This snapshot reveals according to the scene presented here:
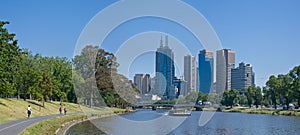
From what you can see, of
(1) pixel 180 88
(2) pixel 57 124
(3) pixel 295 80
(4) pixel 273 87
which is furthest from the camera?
(1) pixel 180 88

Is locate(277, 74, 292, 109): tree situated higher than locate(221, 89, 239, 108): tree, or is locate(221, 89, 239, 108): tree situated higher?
locate(277, 74, 292, 109): tree

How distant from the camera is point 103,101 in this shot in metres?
104

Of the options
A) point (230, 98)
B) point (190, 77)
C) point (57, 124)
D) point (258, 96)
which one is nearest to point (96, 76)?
point (190, 77)

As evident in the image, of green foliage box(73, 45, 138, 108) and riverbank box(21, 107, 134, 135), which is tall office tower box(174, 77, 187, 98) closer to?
green foliage box(73, 45, 138, 108)

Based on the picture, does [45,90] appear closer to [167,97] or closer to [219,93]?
[167,97]

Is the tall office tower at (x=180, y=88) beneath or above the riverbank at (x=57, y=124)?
above

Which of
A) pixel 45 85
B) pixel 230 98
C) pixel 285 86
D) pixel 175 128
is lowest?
pixel 175 128

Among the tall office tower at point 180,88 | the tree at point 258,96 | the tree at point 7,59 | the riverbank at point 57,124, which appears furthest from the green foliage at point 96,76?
the tree at point 258,96

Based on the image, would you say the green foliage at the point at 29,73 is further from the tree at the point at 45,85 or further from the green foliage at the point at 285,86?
the green foliage at the point at 285,86

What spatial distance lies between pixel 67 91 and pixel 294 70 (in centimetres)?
6046

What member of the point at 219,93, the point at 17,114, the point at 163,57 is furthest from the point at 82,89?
the point at 219,93

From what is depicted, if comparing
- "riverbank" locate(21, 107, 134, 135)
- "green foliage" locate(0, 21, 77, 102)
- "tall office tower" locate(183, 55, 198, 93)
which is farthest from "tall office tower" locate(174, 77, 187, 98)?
"riverbank" locate(21, 107, 134, 135)

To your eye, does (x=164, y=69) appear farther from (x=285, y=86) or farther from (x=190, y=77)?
(x=285, y=86)

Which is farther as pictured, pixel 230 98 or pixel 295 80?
pixel 230 98
